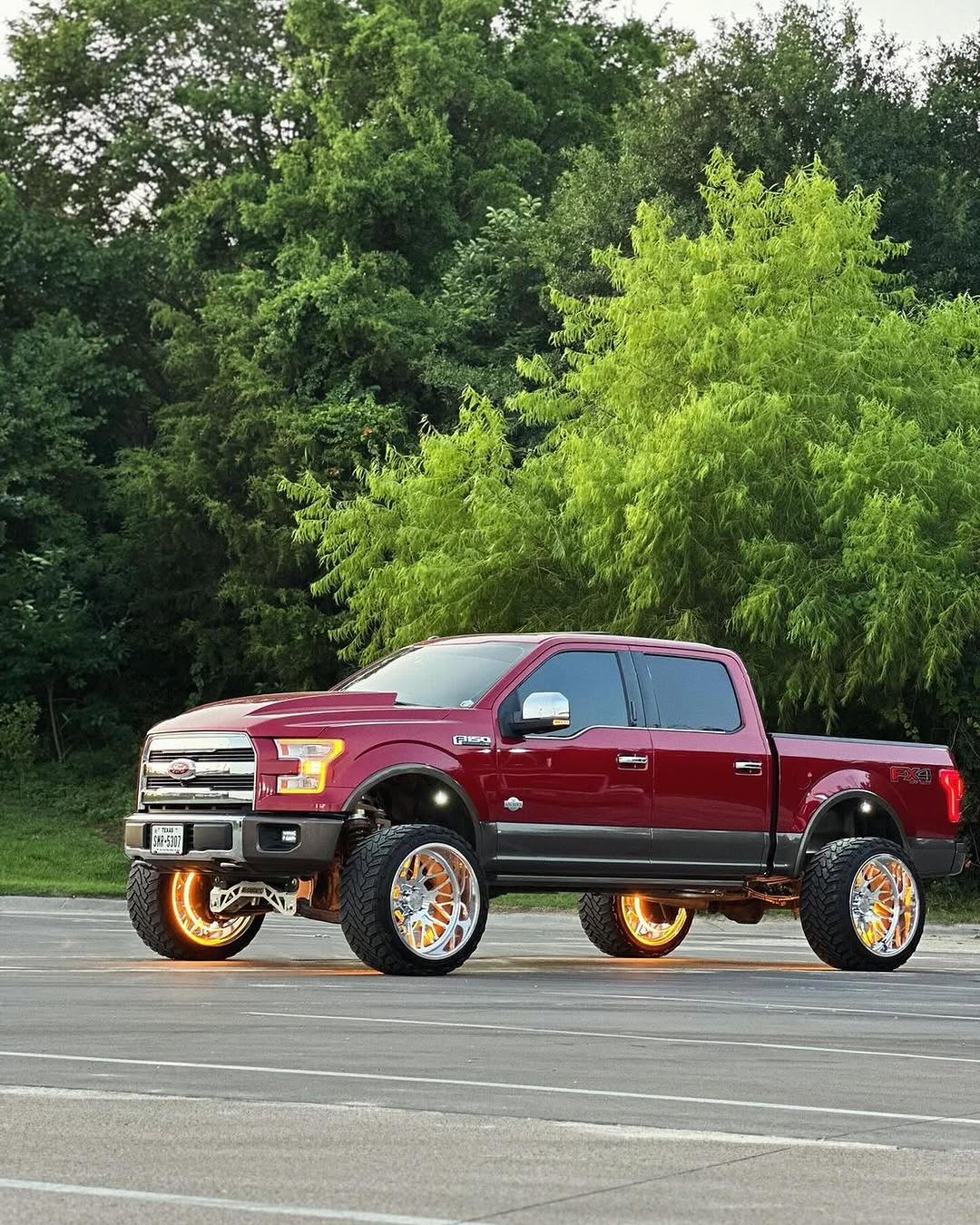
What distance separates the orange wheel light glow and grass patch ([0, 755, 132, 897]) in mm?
12181

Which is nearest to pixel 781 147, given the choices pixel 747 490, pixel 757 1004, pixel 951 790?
pixel 747 490

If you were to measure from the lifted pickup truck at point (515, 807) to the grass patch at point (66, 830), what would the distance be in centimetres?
1388

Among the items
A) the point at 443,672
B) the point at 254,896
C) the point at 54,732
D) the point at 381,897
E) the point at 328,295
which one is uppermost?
the point at 328,295

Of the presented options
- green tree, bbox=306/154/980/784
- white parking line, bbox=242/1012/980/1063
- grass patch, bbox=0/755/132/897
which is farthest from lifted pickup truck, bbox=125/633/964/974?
grass patch, bbox=0/755/132/897

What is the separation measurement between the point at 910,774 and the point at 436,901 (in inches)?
175

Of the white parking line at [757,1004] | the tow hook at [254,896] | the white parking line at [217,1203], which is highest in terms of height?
the white parking line at [217,1203]

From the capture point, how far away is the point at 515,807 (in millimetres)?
14305

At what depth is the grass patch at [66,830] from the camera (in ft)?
103

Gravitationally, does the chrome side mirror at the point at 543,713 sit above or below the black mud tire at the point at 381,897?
above

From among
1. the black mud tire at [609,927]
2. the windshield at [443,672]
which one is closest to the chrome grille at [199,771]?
the windshield at [443,672]

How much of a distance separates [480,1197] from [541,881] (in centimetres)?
853

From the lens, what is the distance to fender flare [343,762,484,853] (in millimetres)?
13680

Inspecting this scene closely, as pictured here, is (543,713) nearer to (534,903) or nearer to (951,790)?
(951,790)

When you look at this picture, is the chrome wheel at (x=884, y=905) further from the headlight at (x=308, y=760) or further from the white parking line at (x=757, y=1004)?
the headlight at (x=308, y=760)
